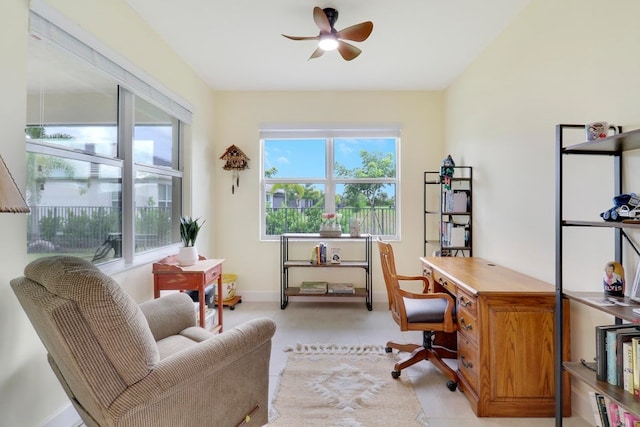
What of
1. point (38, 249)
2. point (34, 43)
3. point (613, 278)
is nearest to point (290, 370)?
point (38, 249)

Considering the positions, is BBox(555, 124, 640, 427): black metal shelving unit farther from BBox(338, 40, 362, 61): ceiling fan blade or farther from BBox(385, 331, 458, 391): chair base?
BBox(338, 40, 362, 61): ceiling fan blade

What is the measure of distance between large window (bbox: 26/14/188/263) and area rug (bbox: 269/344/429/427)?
1.54 meters

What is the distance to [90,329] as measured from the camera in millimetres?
1066

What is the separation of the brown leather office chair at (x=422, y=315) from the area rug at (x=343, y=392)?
0.61 ft

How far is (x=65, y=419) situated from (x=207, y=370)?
1131 mm

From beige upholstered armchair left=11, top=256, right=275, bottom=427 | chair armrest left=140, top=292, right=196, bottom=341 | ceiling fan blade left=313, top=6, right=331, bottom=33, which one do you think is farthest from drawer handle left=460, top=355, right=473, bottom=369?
ceiling fan blade left=313, top=6, right=331, bottom=33

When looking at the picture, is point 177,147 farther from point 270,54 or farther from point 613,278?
point 613,278

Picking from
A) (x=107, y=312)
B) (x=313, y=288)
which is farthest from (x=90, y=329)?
(x=313, y=288)

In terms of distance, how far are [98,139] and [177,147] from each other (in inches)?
45.7

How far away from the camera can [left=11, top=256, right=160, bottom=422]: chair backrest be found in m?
1.05

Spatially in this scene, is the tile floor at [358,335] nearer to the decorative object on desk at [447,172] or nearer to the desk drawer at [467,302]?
the desk drawer at [467,302]

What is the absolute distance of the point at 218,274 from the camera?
9.33 ft

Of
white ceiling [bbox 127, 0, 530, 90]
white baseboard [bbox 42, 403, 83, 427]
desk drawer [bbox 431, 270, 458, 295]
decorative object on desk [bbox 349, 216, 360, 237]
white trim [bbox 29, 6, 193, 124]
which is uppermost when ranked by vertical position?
white ceiling [bbox 127, 0, 530, 90]

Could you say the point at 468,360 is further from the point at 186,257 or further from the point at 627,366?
the point at 186,257
